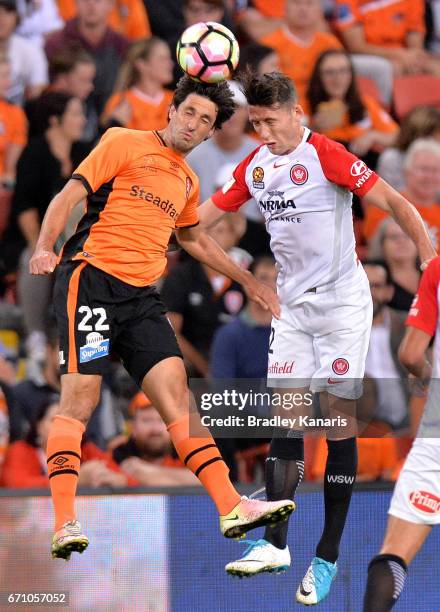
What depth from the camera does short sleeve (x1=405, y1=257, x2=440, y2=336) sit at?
657 centimetres

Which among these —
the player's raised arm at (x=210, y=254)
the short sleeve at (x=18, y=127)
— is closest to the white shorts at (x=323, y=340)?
the player's raised arm at (x=210, y=254)

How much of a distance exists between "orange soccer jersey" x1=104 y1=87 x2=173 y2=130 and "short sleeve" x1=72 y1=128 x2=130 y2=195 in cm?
364

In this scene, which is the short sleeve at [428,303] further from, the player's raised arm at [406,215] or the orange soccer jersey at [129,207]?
the orange soccer jersey at [129,207]

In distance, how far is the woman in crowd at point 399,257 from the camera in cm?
996

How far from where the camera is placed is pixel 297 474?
24.6 ft

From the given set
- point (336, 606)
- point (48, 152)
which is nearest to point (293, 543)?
Answer: point (336, 606)

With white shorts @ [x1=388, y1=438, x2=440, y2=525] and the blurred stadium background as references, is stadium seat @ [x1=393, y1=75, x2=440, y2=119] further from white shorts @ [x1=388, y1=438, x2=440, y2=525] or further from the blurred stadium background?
white shorts @ [x1=388, y1=438, x2=440, y2=525]

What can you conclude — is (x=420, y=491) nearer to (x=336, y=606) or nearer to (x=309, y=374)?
(x=309, y=374)

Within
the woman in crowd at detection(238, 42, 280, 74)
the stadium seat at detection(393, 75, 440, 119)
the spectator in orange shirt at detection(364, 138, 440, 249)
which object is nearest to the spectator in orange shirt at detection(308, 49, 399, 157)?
the woman in crowd at detection(238, 42, 280, 74)

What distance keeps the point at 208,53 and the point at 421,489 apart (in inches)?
105

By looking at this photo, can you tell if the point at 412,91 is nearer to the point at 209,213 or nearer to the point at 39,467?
the point at 209,213

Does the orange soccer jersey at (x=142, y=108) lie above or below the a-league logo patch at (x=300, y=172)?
below

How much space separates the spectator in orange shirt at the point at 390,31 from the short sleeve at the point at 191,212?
4980mm

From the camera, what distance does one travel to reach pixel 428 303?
658 centimetres
